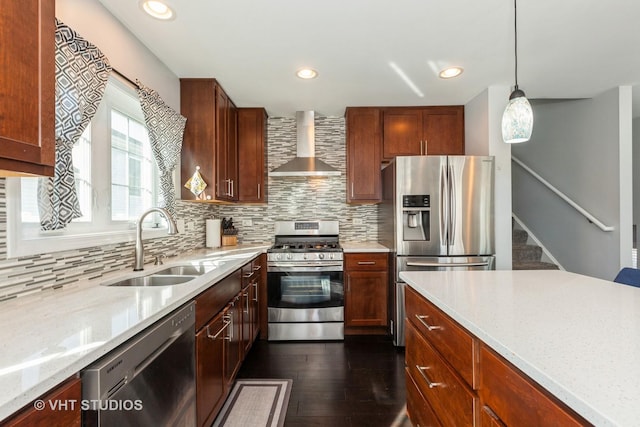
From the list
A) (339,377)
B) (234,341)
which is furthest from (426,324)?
(234,341)

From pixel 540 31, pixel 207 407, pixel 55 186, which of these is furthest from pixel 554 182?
pixel 55 186

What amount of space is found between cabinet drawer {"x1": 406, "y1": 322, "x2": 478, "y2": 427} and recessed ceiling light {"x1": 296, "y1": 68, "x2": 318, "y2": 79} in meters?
2.05

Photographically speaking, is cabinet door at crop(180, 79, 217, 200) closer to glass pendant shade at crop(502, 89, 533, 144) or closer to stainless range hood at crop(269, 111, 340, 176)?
stainless range hood at crop(269, 111, 340, 176)

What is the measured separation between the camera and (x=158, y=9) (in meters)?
1.68

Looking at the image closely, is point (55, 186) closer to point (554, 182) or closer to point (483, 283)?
point (483, 283)

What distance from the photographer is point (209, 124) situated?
257cm

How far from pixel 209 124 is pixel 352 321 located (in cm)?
230

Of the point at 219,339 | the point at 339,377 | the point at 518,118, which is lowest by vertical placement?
the point at 339,377

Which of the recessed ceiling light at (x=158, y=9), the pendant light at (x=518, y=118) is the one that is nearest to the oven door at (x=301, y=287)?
the pendant light at (x=518, y=118)

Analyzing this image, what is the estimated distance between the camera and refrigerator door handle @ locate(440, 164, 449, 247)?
2.69m

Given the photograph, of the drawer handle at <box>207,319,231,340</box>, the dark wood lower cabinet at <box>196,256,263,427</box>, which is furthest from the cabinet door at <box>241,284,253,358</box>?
the drawer handle at <box>207,319,231,340</box>

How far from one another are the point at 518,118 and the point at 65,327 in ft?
6.90

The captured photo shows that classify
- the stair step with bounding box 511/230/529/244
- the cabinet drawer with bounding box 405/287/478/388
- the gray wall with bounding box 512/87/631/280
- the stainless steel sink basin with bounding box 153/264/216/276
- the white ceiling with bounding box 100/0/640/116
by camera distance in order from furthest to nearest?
the stair step with bounding box 511/230/529/244
the gray wall with bounding box 512/87/631/280
the stainless steel sink basin with bounding box 153/264/216/276
the white ceiling with bounding box 100/0/640/116
the cabinet drawer with bounding box 405/287/478/388

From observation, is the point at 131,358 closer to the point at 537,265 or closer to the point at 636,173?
the point at 537,265
